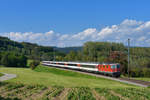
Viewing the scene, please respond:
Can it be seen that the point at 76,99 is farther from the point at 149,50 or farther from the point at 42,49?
the point at 42,49

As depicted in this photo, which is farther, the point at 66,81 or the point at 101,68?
the point at 101,68

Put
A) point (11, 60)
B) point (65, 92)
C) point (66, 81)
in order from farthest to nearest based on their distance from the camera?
1. point (11, 60)
2. point (66, 81)
3. point (65, 92)

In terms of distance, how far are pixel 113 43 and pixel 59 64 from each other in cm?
3779

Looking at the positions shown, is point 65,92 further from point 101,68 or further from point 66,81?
point 101,68

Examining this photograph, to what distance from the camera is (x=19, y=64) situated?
96938mm

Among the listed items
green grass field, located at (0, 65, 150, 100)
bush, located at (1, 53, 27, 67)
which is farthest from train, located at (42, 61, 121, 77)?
bush, located at (1, 53, 27, 67)

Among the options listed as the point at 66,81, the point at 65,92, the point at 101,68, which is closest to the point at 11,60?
the point at 101,68

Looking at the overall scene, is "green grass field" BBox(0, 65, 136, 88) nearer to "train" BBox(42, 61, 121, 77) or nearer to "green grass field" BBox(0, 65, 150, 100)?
"green grass field" BBox(0, 65, 150, 100)

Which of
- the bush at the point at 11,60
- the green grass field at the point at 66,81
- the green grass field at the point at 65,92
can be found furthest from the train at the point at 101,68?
→ the bush at the point at 11,60

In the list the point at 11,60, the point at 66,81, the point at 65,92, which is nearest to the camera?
the point at 65,92

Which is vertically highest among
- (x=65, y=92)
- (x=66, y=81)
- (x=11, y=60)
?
(x=65, y=92)

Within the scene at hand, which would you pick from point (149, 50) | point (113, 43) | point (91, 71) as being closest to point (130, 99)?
point (91, 71)

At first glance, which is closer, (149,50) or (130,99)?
(130,99)

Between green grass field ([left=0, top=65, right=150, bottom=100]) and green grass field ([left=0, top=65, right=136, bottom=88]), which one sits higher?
green grass field ([left=0, top=65, right=150, bottom=100])
